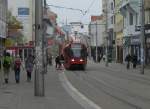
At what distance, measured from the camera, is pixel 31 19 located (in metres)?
110

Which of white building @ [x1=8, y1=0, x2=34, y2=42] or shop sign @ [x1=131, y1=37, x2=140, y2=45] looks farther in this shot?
white building @ [x1=8, y1=0, x2=34, y2=42]

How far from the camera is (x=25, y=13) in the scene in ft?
368

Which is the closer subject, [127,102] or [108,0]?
[127,102]

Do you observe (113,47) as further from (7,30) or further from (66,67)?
(7,30)

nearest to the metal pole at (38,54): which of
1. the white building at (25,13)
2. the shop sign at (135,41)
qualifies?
the shop sign at (135,41)

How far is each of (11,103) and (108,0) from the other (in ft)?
362

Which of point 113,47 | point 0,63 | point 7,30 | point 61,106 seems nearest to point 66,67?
point 7,30

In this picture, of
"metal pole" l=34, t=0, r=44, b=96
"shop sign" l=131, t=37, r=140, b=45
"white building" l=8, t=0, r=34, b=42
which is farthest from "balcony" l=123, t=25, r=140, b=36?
"metal pole" l=34, t=0, r=44, b=96

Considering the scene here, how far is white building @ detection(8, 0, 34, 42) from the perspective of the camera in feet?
360

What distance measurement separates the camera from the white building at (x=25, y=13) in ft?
360

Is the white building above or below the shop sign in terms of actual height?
above

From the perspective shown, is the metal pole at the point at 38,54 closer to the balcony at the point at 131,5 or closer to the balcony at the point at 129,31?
the balcony at the point at 131,5

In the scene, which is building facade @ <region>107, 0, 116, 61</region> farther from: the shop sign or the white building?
the shop sign

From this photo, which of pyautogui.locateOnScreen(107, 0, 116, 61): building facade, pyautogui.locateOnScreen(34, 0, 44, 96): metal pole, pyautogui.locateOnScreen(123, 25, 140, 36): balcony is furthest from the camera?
pyautogui.locateOnScreen(107, 0, 116, 61): building facade
